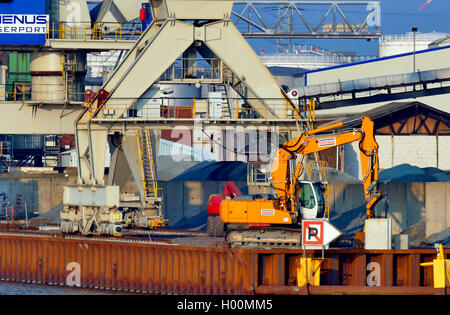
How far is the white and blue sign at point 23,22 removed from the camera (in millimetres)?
41219

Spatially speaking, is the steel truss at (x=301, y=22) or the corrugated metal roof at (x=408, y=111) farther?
the steel truss at (x=301, y=22)

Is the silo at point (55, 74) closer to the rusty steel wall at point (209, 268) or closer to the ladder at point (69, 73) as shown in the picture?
the ladder at point (69, 73)

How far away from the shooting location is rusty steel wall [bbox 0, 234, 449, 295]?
104 ft

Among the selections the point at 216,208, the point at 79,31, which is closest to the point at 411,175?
the point at 216,208

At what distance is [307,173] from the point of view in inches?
1436

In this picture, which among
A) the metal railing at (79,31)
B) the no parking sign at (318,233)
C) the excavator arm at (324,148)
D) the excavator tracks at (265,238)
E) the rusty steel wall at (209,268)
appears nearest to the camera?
the no parking sign at (318,233)

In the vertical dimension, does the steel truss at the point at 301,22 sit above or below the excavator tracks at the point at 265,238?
above

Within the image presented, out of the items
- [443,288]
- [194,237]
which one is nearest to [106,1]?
[194,237]

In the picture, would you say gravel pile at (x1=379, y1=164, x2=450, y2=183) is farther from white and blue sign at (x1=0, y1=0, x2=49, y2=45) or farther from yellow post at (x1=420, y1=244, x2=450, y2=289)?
yellow post at (x1=420, y1=244, x2=450, y2=289)

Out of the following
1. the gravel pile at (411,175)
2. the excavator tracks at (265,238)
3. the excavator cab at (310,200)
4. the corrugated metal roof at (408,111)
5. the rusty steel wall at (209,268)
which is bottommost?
the rusty steel wall at (209,268)

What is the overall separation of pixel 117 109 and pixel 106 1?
25.6 feet

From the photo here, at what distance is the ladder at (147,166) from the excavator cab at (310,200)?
30.7ft

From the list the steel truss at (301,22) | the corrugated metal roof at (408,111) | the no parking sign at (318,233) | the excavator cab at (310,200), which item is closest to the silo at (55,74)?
the excavator cab at (310,200)
